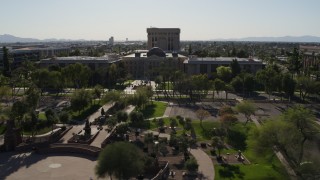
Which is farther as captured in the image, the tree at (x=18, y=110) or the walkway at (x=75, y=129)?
the walkway at (x=75, y=129)

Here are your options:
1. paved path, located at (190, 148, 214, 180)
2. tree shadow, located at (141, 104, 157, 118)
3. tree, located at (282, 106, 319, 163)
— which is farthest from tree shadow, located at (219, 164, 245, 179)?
tree shadow, located at (141, 104, 157, 118)

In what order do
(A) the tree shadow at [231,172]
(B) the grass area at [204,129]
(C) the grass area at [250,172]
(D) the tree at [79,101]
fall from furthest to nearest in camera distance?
1. (D) the tree at [79,101]
2. (B) the grass area at [204,129]
3. (A) the tree shadow at [231,172]
4. (C) the grass area at [250,172]

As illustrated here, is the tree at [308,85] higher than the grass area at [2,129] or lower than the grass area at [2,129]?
higher

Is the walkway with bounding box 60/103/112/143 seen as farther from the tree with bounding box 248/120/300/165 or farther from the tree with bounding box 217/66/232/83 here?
the tree with bounding box 217/66/232/83

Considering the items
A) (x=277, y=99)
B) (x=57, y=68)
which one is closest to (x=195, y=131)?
(x=277, y=99)

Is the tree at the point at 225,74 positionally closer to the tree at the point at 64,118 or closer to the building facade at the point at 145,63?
the building facade at the point at 145,63

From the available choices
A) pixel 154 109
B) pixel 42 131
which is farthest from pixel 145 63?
pixel 42 131

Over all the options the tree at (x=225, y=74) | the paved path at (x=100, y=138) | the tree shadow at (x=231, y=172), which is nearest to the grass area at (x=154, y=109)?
the paved path at (x=100, y=138)
